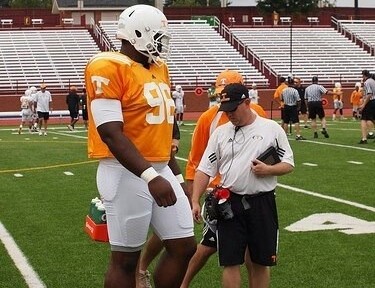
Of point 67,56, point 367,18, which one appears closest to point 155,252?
point 67,56

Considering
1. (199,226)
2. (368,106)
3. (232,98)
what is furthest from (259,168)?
(368,106)

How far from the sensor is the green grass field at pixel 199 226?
7516 millimetres

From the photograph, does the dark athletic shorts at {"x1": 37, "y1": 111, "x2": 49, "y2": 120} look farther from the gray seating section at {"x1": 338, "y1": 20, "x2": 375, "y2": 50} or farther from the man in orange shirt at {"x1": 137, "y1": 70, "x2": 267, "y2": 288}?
the gray seating section at {"x1": 338, "y1": 20, "x2": 375, "y2": 50}

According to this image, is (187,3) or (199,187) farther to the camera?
(187,3)

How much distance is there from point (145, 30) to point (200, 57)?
44.8m

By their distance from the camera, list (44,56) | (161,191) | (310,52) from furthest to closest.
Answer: (310,52), (44,56), (161,191)

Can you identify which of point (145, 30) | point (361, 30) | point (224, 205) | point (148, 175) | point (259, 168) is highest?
point (145, 30)

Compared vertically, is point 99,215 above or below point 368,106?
above

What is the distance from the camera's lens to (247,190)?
579 centimetres

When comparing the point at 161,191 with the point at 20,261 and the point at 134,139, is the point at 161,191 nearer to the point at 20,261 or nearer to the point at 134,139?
the point at 134,139

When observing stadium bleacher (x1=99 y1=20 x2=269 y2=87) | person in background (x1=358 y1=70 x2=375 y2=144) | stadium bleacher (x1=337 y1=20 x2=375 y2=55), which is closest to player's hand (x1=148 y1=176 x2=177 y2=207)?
person in background (x1=358 y1=70 x2=375 y2=144)

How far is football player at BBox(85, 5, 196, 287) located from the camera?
495 centimetres

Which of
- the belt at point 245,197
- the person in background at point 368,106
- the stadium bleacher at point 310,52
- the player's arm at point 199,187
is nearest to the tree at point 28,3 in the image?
the stadium bleacher at point 310,52

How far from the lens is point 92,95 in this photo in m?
4.98
